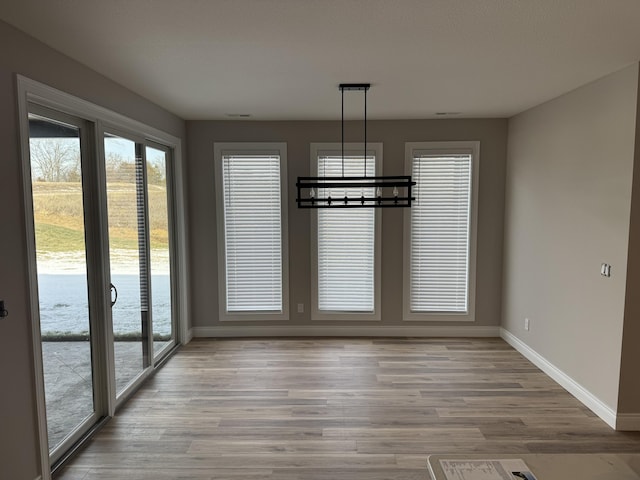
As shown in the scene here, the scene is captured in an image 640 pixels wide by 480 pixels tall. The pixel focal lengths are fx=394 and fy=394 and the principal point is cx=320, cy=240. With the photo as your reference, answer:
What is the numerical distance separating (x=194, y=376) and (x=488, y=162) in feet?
14.1

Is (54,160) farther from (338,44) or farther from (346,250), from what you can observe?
(346,250)

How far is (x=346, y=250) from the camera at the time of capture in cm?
514

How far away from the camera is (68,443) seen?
284cm

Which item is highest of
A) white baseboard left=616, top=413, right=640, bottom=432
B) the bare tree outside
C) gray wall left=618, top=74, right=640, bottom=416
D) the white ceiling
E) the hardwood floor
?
the white ceiling

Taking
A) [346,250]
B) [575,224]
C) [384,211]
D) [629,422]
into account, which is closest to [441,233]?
[384,211]

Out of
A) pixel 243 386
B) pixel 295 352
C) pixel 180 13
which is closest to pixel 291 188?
pixel 295 352

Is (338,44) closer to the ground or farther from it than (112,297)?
farther from it

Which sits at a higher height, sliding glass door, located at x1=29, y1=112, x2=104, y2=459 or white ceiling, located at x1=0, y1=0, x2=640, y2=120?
white ceiling, located at x1=0, y1=0, x2=640, y2=120

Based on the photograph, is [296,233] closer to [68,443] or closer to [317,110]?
[317,110]

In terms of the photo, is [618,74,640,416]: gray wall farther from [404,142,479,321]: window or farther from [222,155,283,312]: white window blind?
[222,155,283,312]: white window blind

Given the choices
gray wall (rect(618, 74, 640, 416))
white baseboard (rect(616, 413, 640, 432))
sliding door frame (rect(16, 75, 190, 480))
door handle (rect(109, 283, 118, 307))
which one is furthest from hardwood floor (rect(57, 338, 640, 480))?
door handle (rect(109, 283, 118, 307))

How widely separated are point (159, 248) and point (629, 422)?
15.1 feet

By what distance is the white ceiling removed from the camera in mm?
2006

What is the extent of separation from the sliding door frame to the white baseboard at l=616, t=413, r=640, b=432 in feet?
→ 13.5
